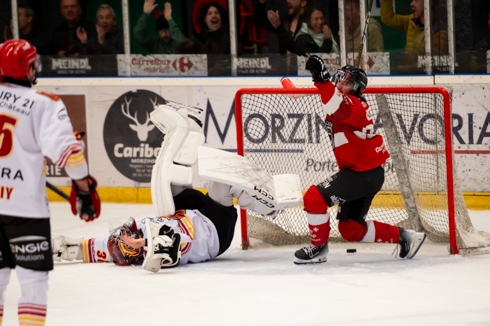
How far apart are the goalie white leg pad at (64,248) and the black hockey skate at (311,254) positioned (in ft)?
3.94

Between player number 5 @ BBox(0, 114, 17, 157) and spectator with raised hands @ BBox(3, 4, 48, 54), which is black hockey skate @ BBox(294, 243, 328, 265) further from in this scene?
spectator with raised hands @ BBox(3, 4, 48, 54)

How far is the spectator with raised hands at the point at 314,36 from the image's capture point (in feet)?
22.5

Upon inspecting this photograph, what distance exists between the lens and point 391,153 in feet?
17.8

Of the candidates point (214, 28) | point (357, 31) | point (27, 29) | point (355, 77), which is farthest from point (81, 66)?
point (355, 77)

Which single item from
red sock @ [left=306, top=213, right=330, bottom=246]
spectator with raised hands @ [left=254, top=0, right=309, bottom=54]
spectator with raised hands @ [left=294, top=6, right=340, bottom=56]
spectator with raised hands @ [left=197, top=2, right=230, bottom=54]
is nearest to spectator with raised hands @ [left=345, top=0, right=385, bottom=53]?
spectator with raised hands @ [left=294, top=6, right=340, bottom=56]

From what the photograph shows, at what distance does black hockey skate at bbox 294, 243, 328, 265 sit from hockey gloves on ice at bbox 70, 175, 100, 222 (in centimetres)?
181

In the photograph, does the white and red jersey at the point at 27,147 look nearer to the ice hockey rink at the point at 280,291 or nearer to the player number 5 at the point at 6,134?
the player number 5 at the point at 6,134

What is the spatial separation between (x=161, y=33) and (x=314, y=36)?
1.25 m

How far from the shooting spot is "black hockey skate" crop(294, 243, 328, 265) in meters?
4.86

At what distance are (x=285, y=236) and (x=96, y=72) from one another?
2.55 metres

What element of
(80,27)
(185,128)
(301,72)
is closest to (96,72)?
(80,27)

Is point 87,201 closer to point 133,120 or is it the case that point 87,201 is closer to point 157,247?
point 157,247

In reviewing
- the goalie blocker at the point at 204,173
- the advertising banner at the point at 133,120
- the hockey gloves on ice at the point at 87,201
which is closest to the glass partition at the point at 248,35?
the advertising banner at the point at 133,120

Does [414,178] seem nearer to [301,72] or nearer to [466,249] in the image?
[466,249]
